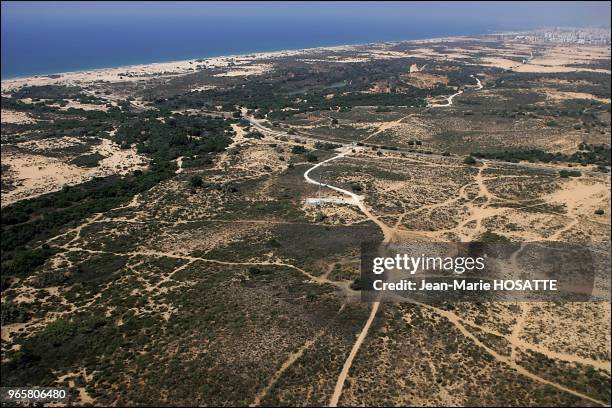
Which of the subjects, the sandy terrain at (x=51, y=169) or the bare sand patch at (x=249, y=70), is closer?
the sandy terrain at (x=51, y=169)

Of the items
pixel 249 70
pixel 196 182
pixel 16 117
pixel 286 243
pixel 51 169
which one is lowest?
pixel 286 243

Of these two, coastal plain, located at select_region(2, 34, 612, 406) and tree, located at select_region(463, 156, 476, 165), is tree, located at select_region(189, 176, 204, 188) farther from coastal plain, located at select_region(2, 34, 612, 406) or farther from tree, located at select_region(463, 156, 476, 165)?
tree, located at select_region(463, 156, 476, 165)

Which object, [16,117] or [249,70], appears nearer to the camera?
[16,117]

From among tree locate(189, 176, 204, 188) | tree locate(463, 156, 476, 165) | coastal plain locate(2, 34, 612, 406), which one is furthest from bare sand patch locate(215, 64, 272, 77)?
tree locate(463, 156, 476, 165)

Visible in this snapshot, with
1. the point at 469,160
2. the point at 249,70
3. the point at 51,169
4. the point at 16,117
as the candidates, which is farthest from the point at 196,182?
the point at 249,70

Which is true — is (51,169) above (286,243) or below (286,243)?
above

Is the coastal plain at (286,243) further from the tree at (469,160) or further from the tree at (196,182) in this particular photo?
the tree at (469,160)

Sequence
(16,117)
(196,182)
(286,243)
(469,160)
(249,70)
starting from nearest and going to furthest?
(286,243) < (196,182) < (469,160) < (16,117) < (249,70)

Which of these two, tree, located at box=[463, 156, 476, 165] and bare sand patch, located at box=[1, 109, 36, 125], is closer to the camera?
tree, located at box=[463, 156, 476, 165]

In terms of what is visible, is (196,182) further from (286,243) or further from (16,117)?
(16,117)

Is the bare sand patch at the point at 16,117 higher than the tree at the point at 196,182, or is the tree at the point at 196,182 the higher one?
the bare sand patch at the point at 16,117

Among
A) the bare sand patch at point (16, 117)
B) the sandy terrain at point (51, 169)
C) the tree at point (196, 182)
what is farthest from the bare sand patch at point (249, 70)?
the tree at point (196, 182)

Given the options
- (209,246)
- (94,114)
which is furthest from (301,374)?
(94,114)
